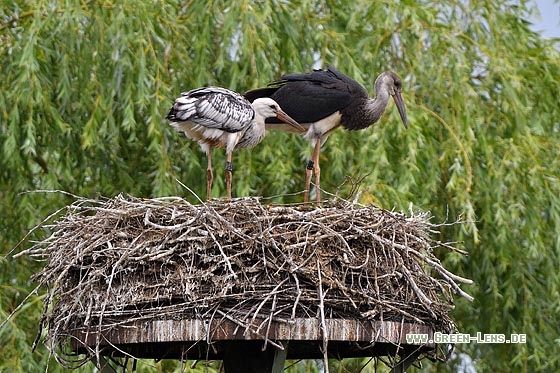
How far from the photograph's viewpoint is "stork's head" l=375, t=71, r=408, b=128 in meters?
8.20

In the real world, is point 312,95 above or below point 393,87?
below

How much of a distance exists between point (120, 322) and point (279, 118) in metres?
2.42

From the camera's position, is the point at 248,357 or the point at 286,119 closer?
the point at 248,357

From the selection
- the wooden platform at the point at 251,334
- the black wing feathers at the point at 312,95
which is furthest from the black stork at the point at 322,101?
the wooden platform at the point at 251,334

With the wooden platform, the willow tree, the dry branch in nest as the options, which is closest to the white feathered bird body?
the willow tree

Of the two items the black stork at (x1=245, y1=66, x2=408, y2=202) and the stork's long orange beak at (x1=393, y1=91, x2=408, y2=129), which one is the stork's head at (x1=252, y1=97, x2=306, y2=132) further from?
the stork's long orange beak at (x1=393, y1=91, x2=408, y2=129)

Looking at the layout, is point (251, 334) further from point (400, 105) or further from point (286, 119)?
point (400, 105)

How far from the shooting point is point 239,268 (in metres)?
5.64

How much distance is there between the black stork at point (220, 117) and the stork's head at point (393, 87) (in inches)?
34.0

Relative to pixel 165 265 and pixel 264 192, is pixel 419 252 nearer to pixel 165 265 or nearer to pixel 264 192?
pixel 165 265

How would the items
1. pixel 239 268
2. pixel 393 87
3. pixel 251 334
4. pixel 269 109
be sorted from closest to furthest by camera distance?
pixel 251 334
pixel 239 268
pixel 269 109
pixel 393 87

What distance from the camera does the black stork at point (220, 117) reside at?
285 inches

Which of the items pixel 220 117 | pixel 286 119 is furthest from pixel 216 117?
pixel 286 119

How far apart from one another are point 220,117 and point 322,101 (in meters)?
0.89
